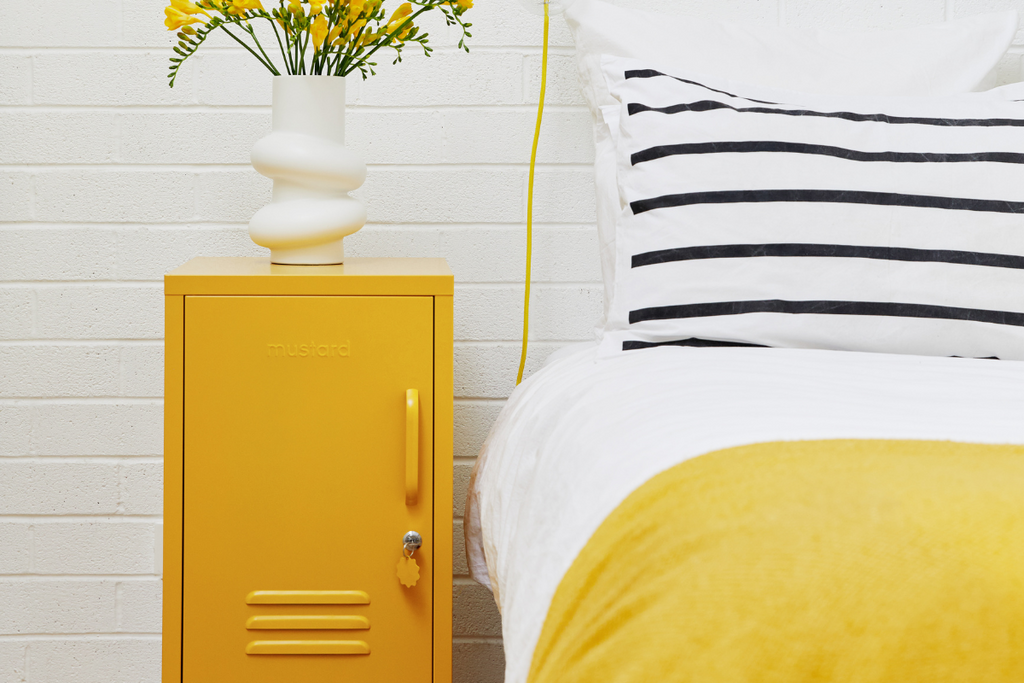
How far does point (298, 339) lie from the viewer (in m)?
1.05

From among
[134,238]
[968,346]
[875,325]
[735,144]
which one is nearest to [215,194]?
[134,238]

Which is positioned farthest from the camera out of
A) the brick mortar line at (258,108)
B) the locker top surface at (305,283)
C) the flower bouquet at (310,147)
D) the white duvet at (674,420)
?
the brick mortar line at (258,108)

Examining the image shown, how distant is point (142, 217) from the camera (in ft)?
4.91

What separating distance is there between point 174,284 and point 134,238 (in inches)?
21.6

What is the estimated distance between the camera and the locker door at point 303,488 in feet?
3.43

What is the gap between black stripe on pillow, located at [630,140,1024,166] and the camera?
1000 mm

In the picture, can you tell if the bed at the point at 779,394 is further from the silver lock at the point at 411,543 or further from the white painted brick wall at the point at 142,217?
the white painted brick wall at the point at 142,217

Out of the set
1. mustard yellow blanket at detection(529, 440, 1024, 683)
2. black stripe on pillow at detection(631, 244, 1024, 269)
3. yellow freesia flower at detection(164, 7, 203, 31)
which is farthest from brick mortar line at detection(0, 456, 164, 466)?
mustard yellow blanket at detection(529, 440, 1024, 683)

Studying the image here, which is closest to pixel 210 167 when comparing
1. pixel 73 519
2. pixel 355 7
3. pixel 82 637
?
pixel 355 7

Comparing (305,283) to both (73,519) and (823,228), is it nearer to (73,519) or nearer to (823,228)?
(823,228)

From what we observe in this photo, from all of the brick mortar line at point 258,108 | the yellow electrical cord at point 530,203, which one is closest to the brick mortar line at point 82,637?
the yellow electrical cord at point 530,203

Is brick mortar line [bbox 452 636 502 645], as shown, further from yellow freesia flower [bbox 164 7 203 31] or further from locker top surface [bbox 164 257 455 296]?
yellow freesia flower [bbox 164 7 203 31]

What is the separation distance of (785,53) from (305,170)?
2.65 ft

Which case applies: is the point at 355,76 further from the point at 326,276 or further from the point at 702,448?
the point at 702,448
